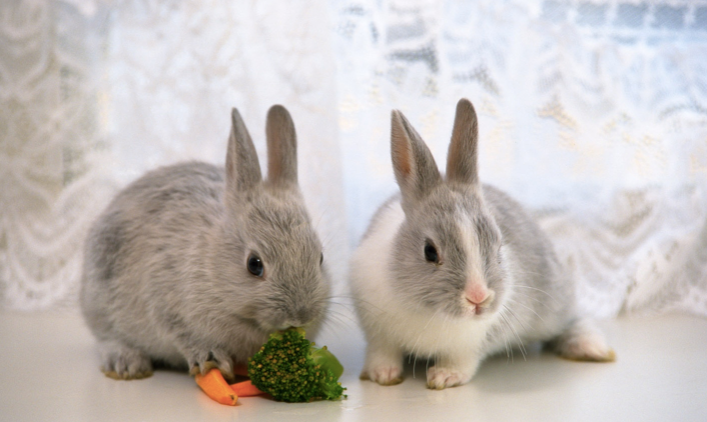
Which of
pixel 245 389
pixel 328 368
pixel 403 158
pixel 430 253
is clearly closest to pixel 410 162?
pixel 403 158

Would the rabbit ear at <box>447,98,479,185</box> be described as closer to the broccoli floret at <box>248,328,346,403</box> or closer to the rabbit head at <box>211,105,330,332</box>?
the rabbit head at <box>211,105,330,332</box>

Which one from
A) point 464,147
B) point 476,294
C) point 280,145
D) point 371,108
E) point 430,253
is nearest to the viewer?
point 476,294

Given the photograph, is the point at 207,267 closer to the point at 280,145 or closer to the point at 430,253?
the point at 280,145

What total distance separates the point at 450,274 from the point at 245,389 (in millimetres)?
654

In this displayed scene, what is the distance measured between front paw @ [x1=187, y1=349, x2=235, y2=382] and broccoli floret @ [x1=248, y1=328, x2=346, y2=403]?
0.11m

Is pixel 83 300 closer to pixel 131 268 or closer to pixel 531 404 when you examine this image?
pixel 131 268

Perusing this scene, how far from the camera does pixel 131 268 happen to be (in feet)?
6.48

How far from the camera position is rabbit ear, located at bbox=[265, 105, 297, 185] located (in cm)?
196

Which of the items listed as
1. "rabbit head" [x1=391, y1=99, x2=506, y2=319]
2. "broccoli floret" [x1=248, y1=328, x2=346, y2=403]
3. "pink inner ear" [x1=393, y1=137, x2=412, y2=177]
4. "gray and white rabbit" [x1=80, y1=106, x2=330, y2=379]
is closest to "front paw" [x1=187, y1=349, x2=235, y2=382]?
"gray and white rabbit" [x1=80, y1=106, x2=330, y2=379]

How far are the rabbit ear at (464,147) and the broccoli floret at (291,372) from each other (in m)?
0.66

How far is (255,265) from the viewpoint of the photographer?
1.77 m

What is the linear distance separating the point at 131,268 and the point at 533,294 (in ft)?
4.19

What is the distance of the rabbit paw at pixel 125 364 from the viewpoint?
1914mm

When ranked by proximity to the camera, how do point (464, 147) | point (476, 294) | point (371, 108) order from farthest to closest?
point (371, 108) → point (464, 147) → point (476, 294)
